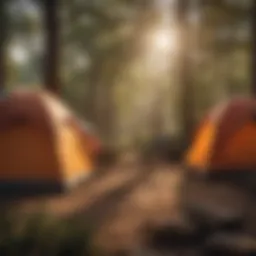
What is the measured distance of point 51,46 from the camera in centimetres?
615

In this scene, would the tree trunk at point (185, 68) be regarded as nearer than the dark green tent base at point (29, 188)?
No

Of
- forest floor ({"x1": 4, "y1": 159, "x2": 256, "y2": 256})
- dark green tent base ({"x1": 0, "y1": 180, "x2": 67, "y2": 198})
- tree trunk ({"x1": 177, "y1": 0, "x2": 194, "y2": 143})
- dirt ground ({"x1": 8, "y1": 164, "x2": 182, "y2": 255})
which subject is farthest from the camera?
tree trunk ({"x1": 177, "y1": 0, "x2": 194, "y2": 143})

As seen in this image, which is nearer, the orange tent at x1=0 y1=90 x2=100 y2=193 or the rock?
the rock

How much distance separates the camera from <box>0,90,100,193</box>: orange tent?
4.79m

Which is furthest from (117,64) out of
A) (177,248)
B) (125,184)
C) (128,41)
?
(177,248)

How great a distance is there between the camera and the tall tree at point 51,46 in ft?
19.7

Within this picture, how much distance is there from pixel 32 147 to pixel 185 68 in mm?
4114

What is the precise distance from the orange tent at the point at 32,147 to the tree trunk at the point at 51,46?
1.02 m

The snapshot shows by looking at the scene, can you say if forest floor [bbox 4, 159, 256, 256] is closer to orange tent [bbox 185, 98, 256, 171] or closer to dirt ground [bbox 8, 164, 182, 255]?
dirt ground [bbox 8, 164, 182, 255]

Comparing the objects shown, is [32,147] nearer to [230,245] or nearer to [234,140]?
[234,140]

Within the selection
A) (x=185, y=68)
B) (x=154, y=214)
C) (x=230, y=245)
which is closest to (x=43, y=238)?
(x=230, y=245)

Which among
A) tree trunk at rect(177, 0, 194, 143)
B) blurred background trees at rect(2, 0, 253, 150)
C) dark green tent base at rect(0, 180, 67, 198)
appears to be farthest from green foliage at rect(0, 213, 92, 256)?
tree trunk at rect(177, 0, 194, 143)

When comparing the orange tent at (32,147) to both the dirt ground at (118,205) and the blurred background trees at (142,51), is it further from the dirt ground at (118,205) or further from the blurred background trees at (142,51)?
the blurred background trees at (142,51)

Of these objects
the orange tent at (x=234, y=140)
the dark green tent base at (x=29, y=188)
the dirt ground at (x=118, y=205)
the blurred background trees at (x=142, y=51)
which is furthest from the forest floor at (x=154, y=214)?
the blurred background trees at (x=142, y=51)
